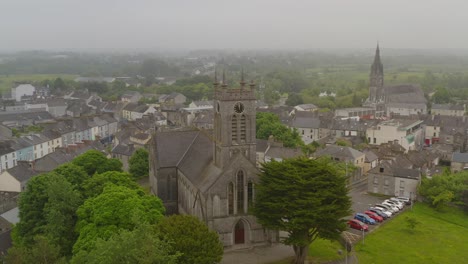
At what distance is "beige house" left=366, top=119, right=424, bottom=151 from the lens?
80.4 meters

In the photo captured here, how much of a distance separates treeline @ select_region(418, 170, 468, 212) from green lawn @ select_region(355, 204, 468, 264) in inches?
57.7

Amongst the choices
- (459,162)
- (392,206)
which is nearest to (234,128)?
(392,206)

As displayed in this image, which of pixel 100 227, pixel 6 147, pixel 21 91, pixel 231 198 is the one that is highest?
pixel 21 91

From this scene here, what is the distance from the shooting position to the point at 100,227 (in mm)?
34125

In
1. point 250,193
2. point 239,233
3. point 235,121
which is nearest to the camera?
point 235,121

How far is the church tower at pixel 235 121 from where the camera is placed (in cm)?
3859

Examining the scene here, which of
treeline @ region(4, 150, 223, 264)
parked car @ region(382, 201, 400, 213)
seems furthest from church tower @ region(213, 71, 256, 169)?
parked car @ region(382, 201, 400, 213)

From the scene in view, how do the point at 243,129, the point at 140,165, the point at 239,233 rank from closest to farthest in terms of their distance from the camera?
the point at 243,129 → the point at 239,233 → the point at 140,165

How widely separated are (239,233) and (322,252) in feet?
25.1

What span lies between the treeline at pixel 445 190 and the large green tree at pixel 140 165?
35227mm

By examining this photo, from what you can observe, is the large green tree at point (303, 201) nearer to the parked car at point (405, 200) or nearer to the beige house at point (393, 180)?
the parked car at point (405, 200)

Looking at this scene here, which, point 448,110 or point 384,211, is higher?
point 448,110

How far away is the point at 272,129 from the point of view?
7662cm

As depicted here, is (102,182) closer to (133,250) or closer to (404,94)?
(133,250)
